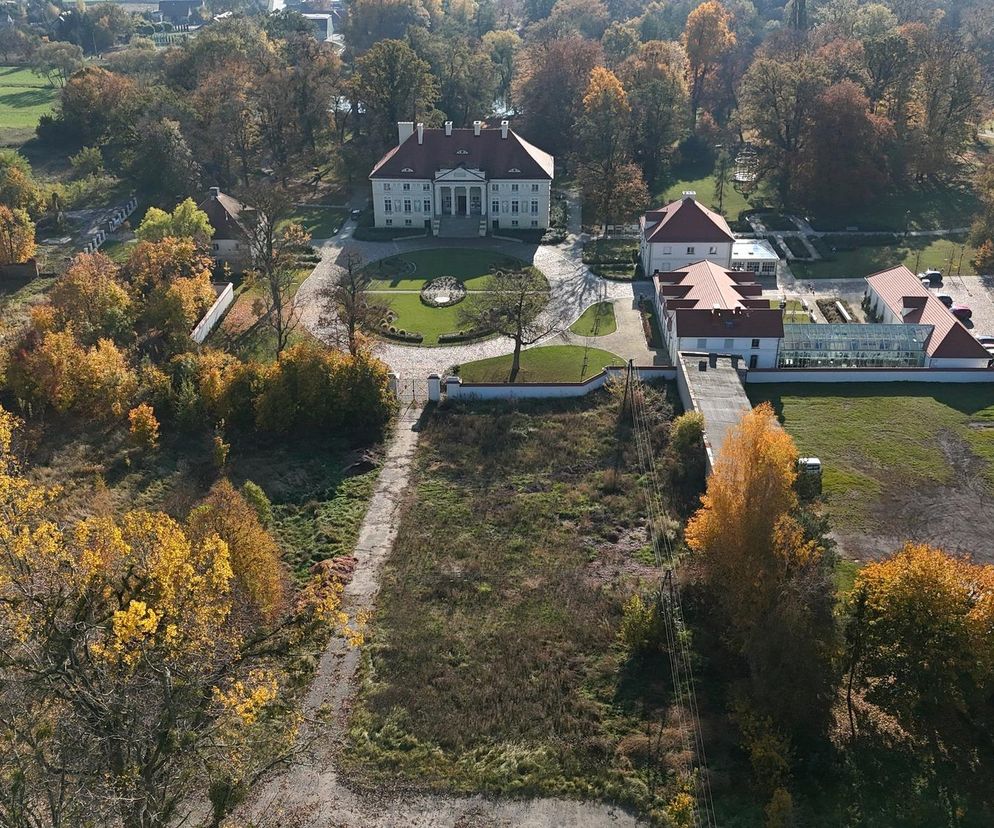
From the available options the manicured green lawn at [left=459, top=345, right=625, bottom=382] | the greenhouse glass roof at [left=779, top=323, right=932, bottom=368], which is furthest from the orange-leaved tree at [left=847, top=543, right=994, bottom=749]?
the manicured green lawn at [left=459, top=345, right=625, bottom=382]

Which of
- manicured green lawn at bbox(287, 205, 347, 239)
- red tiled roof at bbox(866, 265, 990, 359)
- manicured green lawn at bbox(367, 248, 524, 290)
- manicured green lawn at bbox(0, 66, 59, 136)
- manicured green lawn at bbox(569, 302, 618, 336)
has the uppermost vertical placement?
red tiled roof at bbox(866, 265, 990, 359)

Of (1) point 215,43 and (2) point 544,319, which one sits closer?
(2) point 544,319

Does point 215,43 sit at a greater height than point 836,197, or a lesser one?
greater

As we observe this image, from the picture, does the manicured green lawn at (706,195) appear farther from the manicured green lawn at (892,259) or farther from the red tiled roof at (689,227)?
the red tiled roof at (689,227)

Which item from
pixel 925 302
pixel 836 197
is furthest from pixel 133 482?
pixel 836 197

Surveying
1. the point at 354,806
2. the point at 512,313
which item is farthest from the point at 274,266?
the point at 354,806

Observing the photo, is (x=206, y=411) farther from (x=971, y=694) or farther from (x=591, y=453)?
(x=971, y=694)

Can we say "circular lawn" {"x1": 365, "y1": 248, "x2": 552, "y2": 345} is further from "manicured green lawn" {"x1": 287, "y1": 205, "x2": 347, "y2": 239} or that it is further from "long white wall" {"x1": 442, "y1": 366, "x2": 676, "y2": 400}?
"manicured green lawn" {"x1": 287, "y1": 205, "x2": 347, "y2": 239}

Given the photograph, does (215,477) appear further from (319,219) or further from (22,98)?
(22,98)
